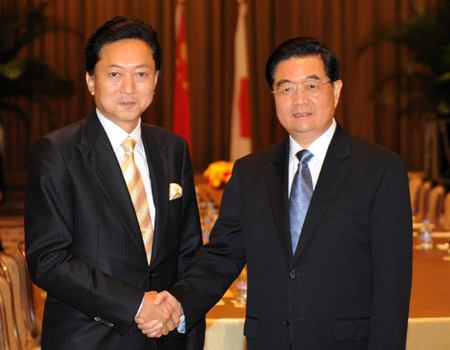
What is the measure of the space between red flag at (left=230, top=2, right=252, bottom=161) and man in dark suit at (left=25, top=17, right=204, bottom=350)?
22.4 feet

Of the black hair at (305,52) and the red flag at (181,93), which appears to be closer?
the black hair at (305,52)

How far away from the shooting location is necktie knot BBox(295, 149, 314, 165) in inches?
83.4

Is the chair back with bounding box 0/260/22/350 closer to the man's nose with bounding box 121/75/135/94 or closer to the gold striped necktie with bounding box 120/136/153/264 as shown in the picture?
the gold striped necktie with bounding box 120/136/153/264

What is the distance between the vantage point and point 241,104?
9.38 m

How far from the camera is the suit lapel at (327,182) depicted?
1.99m

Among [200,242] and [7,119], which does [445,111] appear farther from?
[200,242]

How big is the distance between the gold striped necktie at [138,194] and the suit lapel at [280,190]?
1.28 feet

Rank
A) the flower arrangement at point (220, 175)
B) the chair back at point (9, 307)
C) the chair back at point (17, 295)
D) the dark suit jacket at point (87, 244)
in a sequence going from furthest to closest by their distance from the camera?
the flower arrangement at point (220, 175), the chair back at point (17, 295), the chair back at point (9, 307), the dark suit jacket at point (87, 244)

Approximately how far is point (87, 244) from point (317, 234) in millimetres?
683

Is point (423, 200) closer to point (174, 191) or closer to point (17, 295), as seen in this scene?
point (17, 295)

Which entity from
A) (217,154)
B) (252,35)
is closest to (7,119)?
(217,154)

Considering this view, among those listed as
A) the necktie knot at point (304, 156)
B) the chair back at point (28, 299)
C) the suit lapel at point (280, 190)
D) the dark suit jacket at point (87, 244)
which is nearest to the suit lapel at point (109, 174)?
the dark suit jacket at point (87, 244)

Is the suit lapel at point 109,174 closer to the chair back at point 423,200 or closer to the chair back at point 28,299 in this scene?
the chair back at point 28,299

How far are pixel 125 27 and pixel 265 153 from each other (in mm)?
612
